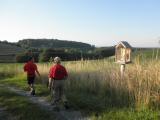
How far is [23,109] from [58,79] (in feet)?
5.50

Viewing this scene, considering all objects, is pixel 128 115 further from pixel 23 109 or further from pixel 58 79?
pixel 23 109

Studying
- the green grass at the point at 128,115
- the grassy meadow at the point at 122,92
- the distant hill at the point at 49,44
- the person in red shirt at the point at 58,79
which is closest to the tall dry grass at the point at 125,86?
the grassy meadow at the point at 122,92

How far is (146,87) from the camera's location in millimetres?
13172

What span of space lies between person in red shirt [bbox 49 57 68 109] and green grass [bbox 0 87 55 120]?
2.61 ft

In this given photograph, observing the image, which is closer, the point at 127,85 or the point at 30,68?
the point at 127,85

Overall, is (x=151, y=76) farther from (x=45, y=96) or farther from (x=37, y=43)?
(x=37, y=43)

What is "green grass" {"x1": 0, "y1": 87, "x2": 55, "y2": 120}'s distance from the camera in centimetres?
1288

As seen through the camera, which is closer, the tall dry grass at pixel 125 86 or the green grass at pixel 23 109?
the tall dry grass at pixel 125 86

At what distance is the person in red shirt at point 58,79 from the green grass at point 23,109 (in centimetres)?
80

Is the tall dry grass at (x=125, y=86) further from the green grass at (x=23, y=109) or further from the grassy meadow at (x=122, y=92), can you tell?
the green grass at (x=23, y=109)

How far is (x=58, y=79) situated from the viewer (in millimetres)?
13844

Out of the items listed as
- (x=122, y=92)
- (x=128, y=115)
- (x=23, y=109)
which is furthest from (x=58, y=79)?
(x=128, y=115)

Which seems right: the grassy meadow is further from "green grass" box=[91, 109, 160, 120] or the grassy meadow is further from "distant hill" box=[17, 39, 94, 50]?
"distant hill" box=[17, 39, 94, 50]

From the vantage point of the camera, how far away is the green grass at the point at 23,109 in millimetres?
12875
